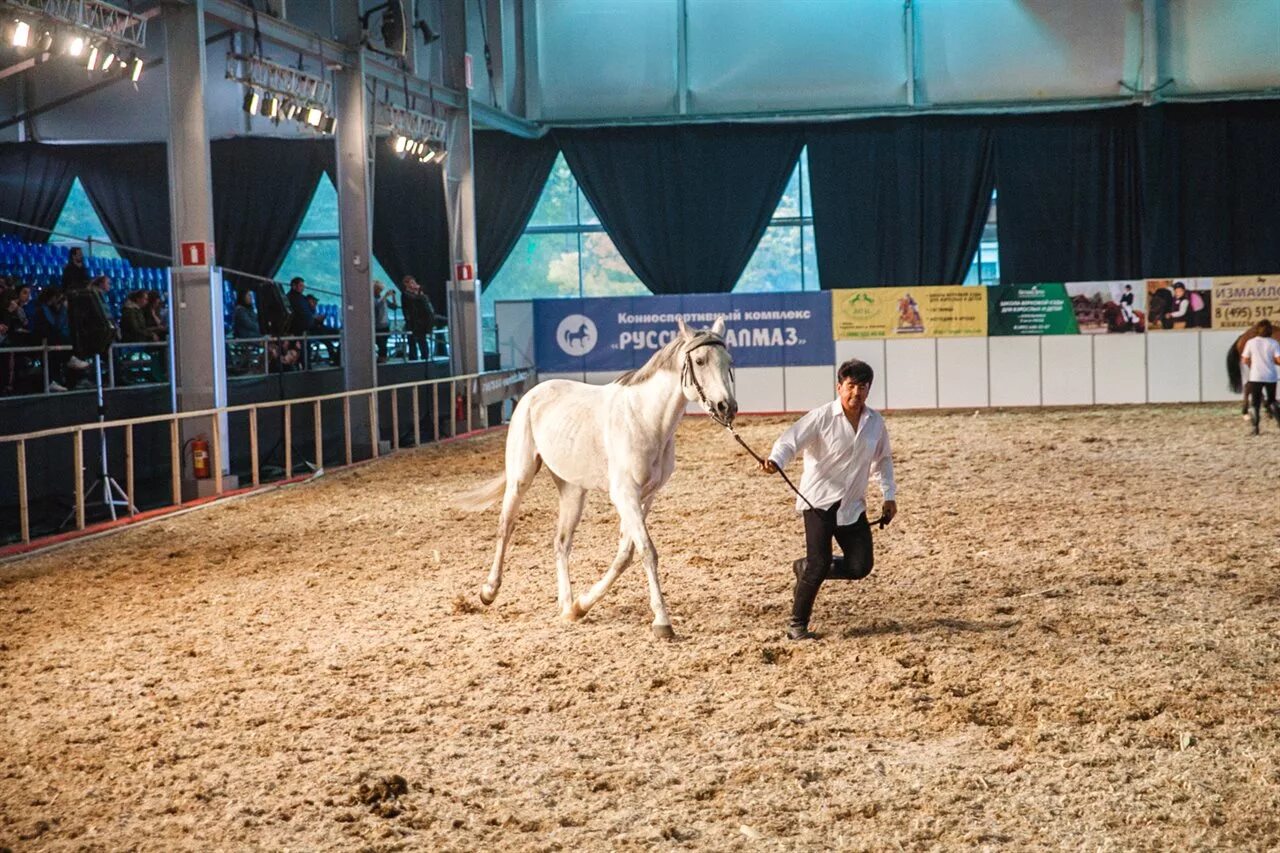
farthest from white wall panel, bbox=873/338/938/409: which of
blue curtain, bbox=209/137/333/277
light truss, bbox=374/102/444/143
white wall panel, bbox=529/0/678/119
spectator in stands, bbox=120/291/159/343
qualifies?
blue curtain, bbox=209/137/333/277

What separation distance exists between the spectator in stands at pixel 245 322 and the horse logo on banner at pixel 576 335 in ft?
18.3

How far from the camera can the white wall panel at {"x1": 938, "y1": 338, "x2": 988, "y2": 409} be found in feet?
74.5

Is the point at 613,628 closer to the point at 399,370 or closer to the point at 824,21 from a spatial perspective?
the point at 399,370

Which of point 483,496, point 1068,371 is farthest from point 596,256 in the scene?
point 483,496

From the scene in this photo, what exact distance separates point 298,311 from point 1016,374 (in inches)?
442

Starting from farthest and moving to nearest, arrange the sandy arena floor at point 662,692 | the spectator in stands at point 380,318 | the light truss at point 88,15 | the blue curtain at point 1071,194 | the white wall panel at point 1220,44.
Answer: the blue curtain at point 1071,194 < the white wall panel at point 1220,44 < the spectator in stands at point 380,318 < the light truss at point 88,15 < the sandy arena floor at point 662,692

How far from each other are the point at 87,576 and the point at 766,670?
18.1 feet

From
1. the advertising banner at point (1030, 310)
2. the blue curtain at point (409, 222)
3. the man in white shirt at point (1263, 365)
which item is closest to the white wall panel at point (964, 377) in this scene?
the advertising banner at point (1030, 310)

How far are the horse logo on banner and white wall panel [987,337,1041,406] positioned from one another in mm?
6592

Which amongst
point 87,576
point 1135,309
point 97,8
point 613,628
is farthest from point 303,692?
point 1135,309

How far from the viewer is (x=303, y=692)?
638 centimetres

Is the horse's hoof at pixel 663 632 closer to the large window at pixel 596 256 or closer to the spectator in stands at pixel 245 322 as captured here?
the spectator in stands at pixel 245 322

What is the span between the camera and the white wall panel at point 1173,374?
22406 mm

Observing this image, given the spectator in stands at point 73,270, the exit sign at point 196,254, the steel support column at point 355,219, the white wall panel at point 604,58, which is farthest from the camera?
the white wall panel at point 604,58
